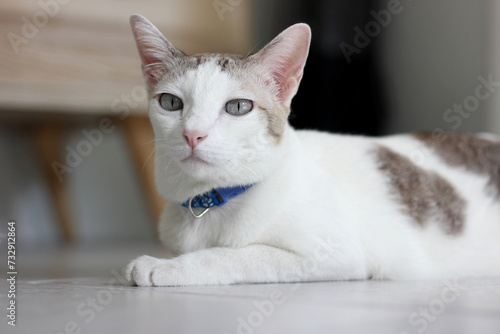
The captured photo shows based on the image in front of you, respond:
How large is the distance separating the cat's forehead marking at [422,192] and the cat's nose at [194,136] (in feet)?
2.44

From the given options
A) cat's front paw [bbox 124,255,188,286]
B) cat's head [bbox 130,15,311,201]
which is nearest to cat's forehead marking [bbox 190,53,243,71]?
cat's head [bbox 130,15,311,201]

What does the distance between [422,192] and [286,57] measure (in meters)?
0.66

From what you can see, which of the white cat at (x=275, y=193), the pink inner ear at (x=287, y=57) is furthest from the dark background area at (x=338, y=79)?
the pink inner ear at (x=287, y=57)

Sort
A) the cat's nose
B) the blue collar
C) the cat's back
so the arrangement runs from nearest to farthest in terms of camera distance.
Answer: the cat's nose, the blue collar, the cat's back

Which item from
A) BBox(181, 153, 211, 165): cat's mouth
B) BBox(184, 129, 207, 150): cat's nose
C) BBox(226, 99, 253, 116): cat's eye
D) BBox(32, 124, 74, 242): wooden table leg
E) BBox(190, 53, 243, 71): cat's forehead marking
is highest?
BBox(190, 53, 243, 71): cat's forehead marking

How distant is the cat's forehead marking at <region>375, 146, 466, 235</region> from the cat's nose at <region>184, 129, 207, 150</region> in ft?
2.44

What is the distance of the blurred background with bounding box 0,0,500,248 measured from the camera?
3111 mm

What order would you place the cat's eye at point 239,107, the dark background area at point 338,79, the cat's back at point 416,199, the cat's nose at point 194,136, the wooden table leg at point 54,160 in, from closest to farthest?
the cat's nose at point 194,136, the cat's eye at point 239,107, the cat's back at point 416,199, the wooden table leg at point 54,160, the dark background area at point 338,79

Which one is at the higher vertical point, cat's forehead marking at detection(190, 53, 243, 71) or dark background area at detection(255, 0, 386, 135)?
cat's forehead marking at detection(190, 53, 243, 71)

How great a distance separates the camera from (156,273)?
1.47 metres

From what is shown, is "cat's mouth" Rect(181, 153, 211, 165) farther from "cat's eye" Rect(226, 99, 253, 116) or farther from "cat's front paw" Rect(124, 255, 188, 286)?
"cat's front paw" Rect(124, 255, 188, 286)

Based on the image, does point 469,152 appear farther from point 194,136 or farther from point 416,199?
point 194,136

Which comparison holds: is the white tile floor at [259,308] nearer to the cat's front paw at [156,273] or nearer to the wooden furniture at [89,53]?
the cat's front paw at [156,273]

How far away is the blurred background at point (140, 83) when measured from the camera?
10.2ft
